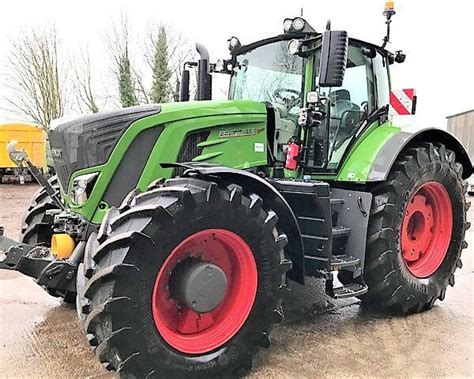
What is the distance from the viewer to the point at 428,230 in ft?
17.0

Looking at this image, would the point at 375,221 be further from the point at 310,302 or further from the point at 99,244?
the point at 99,244

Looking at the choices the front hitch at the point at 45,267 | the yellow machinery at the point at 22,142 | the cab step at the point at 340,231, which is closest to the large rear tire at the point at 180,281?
the front hitch at the point at 45,267

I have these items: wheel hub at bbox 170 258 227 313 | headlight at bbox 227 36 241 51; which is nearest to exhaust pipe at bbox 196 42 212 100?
headlight at bbox 227 36 241 51

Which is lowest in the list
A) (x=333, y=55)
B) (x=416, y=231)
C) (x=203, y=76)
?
(x=416, y=231)

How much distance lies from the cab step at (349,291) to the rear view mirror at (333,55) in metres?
1.70

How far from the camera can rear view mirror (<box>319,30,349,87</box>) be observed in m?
3.83

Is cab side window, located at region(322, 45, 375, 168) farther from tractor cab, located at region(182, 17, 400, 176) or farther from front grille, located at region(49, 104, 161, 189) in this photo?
front grille, located at region(49, 104, 161, 189)

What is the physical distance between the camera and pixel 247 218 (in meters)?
3.41

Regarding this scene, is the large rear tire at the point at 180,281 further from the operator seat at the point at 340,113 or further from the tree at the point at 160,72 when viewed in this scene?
the tree at the point at 160,72

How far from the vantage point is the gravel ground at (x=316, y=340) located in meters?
3.61

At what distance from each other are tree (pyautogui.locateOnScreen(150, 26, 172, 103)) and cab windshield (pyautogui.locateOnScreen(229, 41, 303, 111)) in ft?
53.4

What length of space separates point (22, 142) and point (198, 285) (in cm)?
1701

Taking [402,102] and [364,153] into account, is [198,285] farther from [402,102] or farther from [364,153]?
[402,102]

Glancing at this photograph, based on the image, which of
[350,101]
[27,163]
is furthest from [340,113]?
[27,163]
